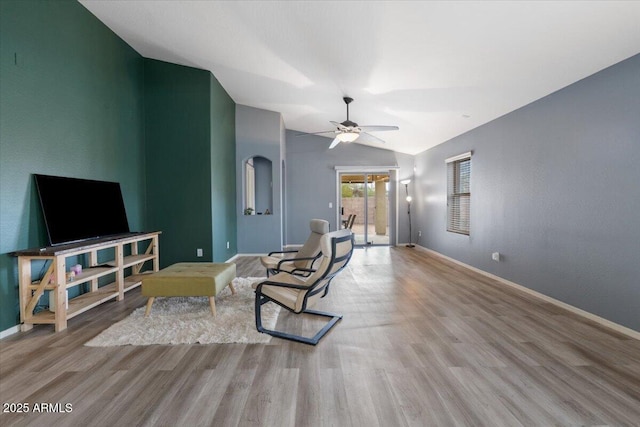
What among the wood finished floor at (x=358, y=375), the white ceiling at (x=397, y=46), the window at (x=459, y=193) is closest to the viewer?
the wood finished floor at (x=358, y=375)

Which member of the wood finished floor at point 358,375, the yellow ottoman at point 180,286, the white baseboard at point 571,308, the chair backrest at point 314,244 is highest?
the chair backrest at point 314,244

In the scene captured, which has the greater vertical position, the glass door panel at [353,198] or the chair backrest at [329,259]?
the glass door panel at [353,198]

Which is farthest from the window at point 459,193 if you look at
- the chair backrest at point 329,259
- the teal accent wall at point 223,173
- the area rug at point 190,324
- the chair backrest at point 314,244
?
the teal accent wall at point 223,173

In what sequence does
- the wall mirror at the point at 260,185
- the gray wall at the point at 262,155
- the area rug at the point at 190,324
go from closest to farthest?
the area rug at the point at 190,324
the gray wall at the point at 262,155
the wall mirror at the point at 260,185

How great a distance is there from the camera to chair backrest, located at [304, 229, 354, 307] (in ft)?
8.33

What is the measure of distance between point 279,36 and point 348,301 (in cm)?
322

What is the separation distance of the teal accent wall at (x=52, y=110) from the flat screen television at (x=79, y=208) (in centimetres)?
9

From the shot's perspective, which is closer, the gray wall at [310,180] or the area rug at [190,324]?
the area rug at [190,324]

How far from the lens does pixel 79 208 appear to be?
3492mm

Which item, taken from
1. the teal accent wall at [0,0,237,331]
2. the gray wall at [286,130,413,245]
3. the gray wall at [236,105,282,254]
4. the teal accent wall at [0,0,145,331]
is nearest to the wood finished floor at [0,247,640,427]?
the teal accent wall at [0,0,145,331]

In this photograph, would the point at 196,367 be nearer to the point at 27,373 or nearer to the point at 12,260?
the point at 27,373

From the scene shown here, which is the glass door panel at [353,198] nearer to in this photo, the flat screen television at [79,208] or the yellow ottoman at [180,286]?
the flat screen television at [79,208]

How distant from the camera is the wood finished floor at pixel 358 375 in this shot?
5.53 ft

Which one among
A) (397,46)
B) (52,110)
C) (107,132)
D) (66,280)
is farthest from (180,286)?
(397,46)
